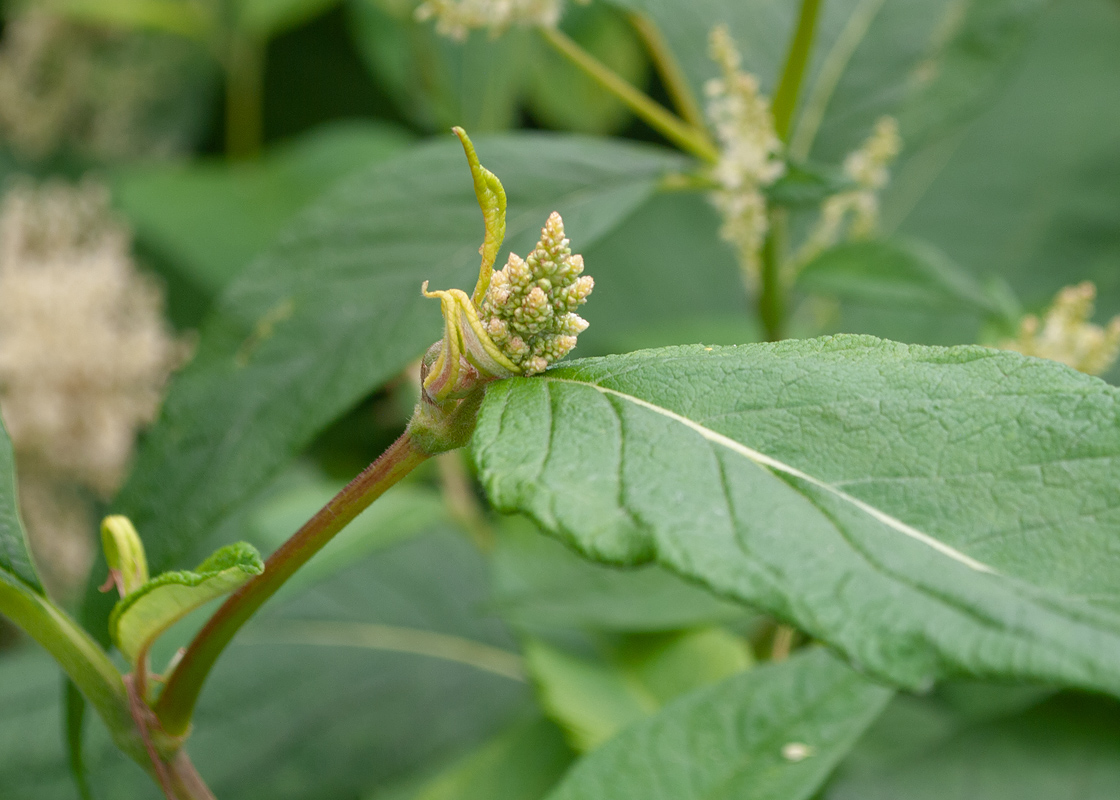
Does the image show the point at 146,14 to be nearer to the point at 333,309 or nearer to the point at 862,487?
the point at 333,309

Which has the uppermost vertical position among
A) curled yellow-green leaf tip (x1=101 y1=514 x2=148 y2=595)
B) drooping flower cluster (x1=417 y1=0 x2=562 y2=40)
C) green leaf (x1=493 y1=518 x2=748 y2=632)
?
drooping flower cluster (x1=417 y1=0 x2=562 y2=40)

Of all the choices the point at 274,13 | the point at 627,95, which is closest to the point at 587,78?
the point at 274,13

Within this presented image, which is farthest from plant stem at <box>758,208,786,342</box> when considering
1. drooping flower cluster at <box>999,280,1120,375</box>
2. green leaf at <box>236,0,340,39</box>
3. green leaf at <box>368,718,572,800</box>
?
green leaf at <box>236,0,340,39</box>

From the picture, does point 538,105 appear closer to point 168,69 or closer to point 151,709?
point 168,69

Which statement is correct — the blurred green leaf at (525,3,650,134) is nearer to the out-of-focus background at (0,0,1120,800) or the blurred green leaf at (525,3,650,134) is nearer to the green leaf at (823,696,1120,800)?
the out-of-focus background at (0,0,1120,800)

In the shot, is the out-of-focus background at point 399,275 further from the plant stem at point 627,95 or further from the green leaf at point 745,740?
the green leaf at point 745,740

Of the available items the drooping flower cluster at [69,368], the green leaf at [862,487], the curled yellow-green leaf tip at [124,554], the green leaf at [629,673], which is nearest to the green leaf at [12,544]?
the curled yellow-green leaf tip at [124,554]

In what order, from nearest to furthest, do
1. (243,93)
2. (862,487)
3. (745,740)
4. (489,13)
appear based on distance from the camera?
(862,487)
(745,740)
(489,13)
(243,93)
